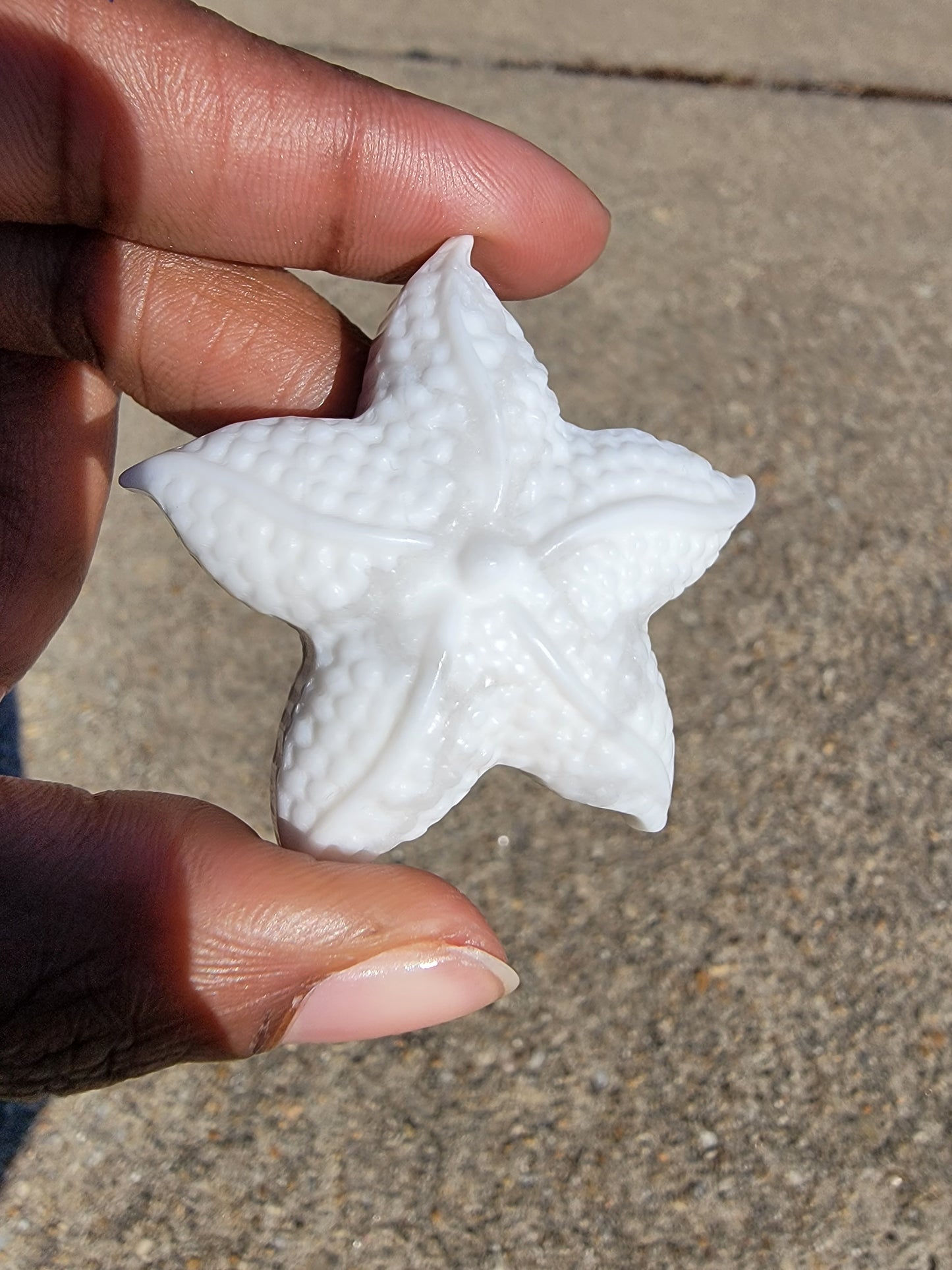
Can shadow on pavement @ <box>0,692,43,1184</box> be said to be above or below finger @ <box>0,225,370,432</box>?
below

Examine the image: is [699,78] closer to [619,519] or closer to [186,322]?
[186,322]

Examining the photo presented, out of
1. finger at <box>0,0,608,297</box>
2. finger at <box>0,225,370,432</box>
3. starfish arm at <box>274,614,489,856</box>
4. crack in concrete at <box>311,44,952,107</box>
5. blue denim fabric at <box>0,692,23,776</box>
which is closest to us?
starfish arm at <box>274,614,489,856</box>

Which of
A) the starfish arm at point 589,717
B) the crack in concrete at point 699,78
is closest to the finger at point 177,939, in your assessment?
the starfish arm at point 589,717

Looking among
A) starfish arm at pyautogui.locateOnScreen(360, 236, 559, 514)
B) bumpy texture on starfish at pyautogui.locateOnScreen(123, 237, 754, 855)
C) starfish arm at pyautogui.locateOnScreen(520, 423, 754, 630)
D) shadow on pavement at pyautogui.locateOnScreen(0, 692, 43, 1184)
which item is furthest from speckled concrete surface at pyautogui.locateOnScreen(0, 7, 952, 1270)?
starfish arm at pyautogui.locateOnScreen(360, 236, 559, 514)

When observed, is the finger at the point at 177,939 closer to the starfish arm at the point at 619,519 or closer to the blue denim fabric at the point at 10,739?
the starfish arm at the point at 619,519

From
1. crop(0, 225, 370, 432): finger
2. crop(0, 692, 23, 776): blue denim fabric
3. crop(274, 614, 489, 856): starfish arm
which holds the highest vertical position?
crop(0, 225, 370, 432): finger

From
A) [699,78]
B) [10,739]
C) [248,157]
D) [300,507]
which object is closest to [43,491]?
[10,739]

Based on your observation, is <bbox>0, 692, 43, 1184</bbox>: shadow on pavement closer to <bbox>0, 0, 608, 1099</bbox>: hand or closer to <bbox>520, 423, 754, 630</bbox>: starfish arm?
<bbox>0, 0, 608, 1099</bbox>: hand
